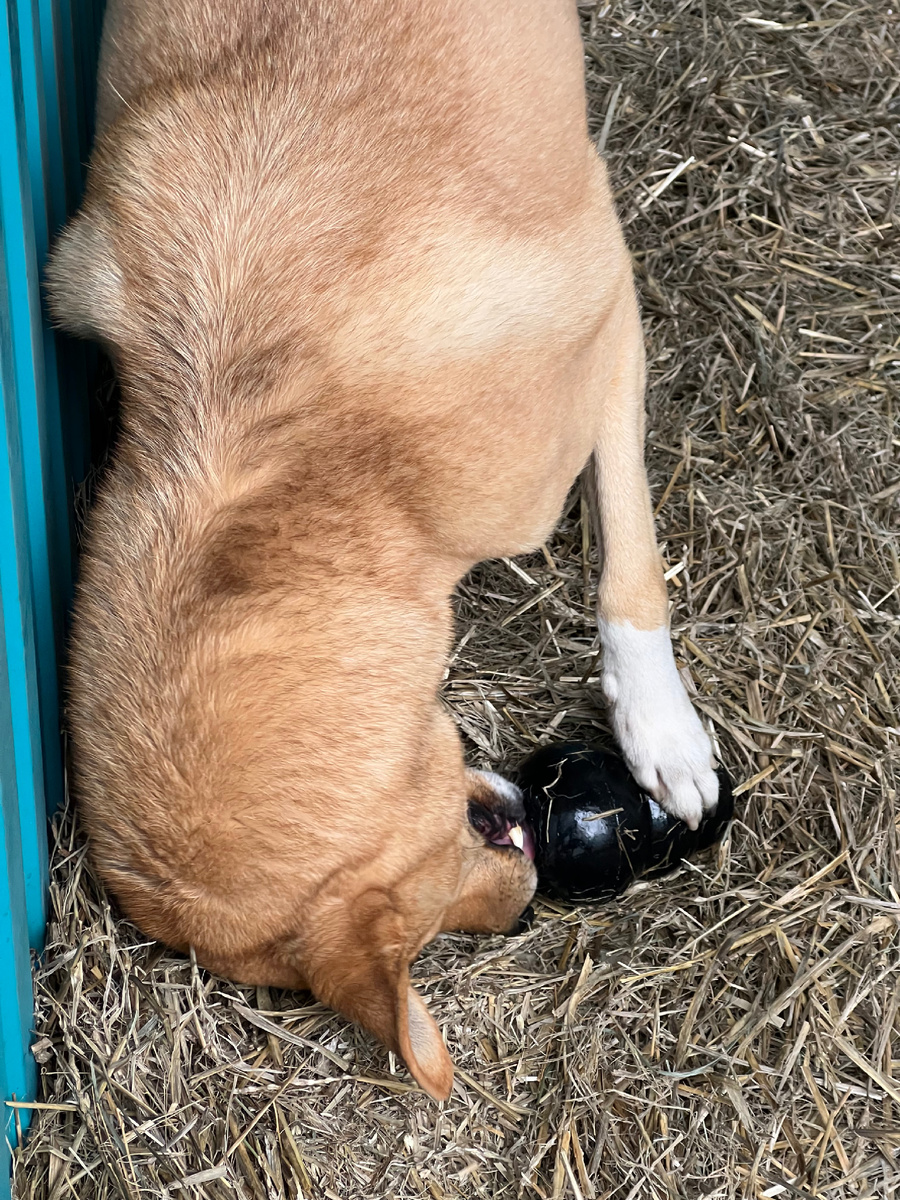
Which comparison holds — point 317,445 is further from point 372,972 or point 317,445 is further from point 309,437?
point 372,972

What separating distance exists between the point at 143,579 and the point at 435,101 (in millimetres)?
1168

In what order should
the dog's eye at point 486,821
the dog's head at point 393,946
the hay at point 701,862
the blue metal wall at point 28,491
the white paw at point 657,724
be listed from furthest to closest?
the white paw at point 657,724
the dog's eye at point 486,821
the hay at point 701,862
the blue metal wall at point 28,491
the dog's head at point 393,946

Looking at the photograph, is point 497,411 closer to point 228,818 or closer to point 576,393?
point 576,393

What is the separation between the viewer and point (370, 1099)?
2414mm

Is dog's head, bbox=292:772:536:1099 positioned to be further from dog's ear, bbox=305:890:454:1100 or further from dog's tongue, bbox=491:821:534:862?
dog's tongue, bbox=491:821:534:862

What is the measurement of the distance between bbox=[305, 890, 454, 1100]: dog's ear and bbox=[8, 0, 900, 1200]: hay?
0.53 m

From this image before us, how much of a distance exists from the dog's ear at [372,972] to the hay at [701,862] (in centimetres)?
53

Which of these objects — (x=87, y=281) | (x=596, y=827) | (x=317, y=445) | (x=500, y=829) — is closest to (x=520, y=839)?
(x=500, y=829)

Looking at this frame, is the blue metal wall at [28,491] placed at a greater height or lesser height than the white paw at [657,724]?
greater

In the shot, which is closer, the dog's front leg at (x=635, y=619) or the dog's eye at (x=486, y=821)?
the dog's eye at (x=486, y=821)

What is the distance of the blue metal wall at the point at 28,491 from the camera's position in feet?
7.05

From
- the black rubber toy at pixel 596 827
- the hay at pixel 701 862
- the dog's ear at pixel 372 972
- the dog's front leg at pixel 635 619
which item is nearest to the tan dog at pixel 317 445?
the dog's ear at pixel 372 972

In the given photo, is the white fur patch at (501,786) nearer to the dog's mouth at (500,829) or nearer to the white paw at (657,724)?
the dog's mouth at (500,829)

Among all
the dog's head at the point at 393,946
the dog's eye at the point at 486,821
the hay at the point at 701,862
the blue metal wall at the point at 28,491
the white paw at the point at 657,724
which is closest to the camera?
the dog's head at the point at 393,946
